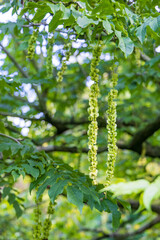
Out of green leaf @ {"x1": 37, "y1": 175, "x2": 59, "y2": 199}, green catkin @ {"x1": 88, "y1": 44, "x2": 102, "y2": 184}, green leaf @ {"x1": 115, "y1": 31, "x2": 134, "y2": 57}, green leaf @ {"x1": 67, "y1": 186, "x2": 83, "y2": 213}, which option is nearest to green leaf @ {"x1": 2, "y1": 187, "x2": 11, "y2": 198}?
green leaf @ {"x1": 37, "y1": 175, "x2": 59, "y2": 199}

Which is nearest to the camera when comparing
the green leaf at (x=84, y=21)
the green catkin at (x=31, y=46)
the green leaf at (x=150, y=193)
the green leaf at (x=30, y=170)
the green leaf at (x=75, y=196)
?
the green leaf at (x=150, y=193)

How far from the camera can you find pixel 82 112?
5.18 metres

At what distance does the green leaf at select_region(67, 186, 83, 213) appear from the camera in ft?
5.53

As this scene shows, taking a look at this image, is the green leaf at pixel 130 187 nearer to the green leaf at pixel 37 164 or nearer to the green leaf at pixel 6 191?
the green leaf at pixel 37 164

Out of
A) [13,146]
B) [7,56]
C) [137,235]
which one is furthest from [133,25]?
[137,235]

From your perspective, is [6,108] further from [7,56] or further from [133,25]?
[133,25]

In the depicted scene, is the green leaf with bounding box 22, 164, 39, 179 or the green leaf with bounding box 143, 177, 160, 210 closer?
the green leaf with bounding box 143, 177, 160, 210

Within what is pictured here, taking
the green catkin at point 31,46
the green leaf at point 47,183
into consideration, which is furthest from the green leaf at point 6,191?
the green catkin at point 31,46

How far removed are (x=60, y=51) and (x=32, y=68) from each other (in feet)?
8.43

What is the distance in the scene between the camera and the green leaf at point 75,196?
5.53 feet

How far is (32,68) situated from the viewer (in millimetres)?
5605

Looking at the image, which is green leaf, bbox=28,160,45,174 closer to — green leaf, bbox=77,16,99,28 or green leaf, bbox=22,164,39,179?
green leaf, bbox=22,164,39,179

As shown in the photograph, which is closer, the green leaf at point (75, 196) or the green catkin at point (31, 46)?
the green leaf at point (75, 196)

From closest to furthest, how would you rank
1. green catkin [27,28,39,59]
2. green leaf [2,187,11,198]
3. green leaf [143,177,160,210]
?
green leaf [143,177,160,210]
green catkin [27,28,39,59]
green leaf [2,187,11,198]
